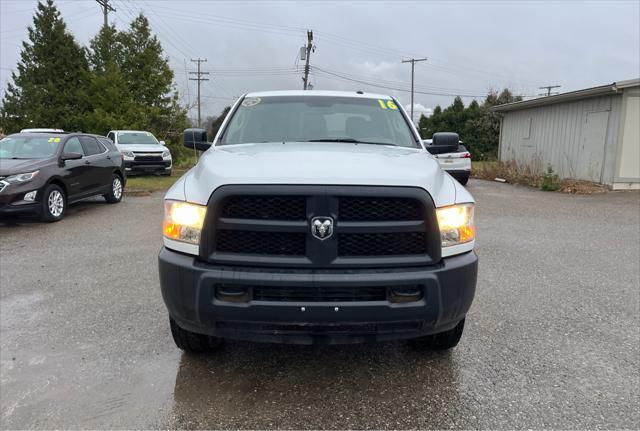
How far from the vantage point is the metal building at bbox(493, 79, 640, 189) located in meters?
13.4

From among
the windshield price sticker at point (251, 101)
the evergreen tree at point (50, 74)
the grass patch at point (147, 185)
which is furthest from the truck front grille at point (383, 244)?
the evergreen tree at point (50, 74)

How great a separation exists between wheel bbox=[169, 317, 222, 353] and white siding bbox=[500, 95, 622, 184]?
46.8ft

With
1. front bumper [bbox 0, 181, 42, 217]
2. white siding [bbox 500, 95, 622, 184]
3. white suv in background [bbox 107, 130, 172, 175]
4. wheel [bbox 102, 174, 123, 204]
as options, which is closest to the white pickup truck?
front bumper [bbox 0, 181, 42, 217]

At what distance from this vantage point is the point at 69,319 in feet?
12.7

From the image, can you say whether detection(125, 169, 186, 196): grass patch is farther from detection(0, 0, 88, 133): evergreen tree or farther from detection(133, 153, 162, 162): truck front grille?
detection(0, 0, 88, 133): evergreen tree

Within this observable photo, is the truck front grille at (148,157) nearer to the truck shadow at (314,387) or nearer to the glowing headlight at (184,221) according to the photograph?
the truck shadow at (314,387)

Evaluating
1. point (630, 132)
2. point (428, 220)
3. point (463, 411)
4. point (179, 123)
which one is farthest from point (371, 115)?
point (179, 123)

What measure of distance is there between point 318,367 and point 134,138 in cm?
1627

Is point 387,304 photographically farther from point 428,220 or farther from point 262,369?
point 262,369

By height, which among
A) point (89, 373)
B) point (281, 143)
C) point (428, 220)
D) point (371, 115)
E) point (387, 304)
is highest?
point (371, 115)

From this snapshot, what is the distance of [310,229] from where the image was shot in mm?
2430

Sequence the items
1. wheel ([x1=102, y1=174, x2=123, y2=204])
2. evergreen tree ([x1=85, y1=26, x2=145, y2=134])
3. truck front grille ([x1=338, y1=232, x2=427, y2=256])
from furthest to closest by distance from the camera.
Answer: evergreen tree ([x1=85, y1=26, x2=145, y2=134]) < wheel ([x1=102, y1=174, x2=123, y2=204]) < truck front grille ([x1=338, y1=232, x2=427, y2=256])

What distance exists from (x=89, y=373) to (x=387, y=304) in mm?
2026

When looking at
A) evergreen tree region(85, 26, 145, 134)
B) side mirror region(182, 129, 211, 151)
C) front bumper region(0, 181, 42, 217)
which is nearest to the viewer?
side mirror region(182, 129, 211, 151)
